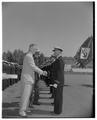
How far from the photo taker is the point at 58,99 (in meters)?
2.28

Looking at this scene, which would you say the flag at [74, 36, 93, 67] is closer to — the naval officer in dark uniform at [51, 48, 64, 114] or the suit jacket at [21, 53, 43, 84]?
the naval officer in dark uniform at [51, 48, 64, 114]

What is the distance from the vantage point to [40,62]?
7.39 feet

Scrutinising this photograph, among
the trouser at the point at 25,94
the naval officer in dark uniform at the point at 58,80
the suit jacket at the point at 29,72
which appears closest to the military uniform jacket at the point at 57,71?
the naval officer in dark uniform at the point at 58,80

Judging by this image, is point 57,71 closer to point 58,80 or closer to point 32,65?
point 58,80

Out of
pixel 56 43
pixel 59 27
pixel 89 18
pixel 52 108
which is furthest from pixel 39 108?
pixel 89 18

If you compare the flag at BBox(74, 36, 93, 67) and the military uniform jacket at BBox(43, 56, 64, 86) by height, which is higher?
the flag at BBox(74, 36, 93, 67)

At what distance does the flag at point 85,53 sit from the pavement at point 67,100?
0.47 feet

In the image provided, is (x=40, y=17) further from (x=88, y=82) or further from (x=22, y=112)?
(x=22, y=112)

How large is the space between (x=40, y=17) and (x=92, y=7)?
0.54 meters

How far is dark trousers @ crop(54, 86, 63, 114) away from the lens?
2.27 metres

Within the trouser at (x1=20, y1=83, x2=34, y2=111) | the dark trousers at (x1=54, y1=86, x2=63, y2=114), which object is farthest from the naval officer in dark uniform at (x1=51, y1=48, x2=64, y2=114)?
the trouser at (x1=20, y1=83, x2=34, y2=111)

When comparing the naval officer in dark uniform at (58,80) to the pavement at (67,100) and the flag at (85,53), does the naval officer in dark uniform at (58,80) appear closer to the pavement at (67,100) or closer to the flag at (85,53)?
the pavement at (67,100)

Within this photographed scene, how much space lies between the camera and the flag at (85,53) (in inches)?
90.3

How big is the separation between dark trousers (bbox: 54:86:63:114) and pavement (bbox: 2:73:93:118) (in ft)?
0.10
